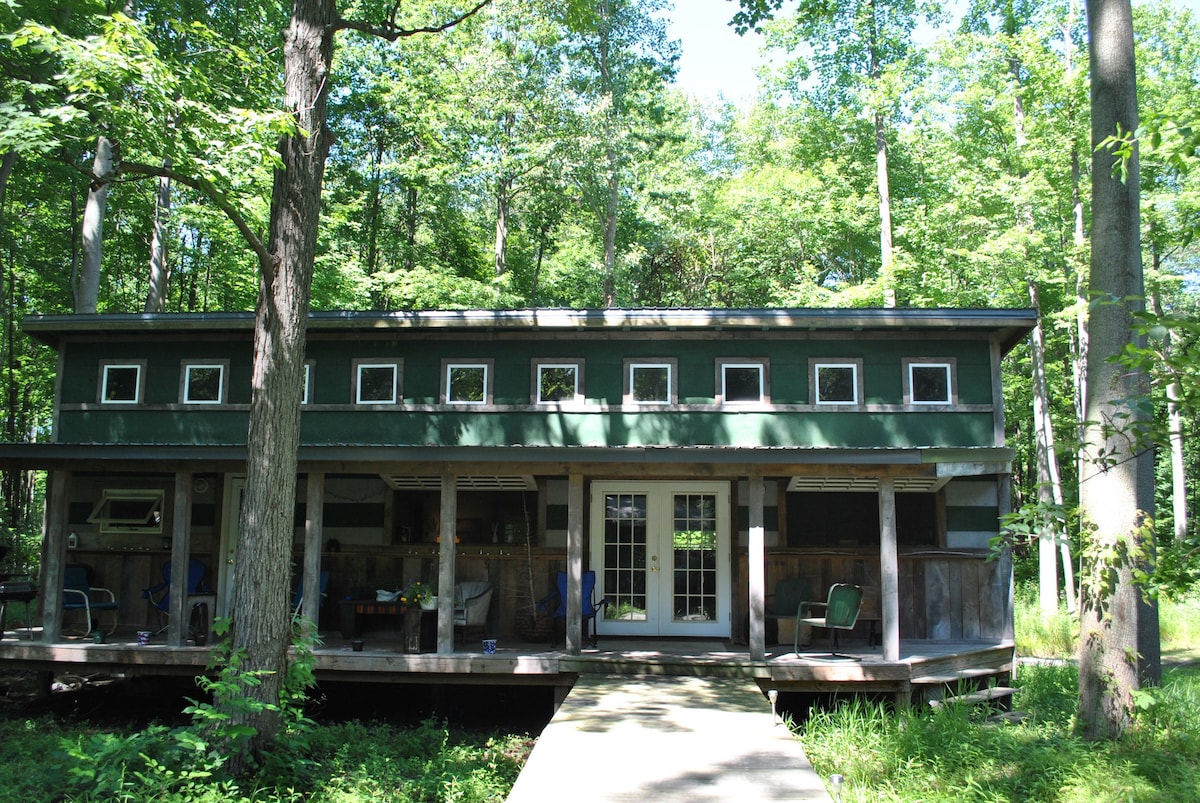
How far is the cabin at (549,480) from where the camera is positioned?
441 inches

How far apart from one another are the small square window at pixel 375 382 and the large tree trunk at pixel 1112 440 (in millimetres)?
8611

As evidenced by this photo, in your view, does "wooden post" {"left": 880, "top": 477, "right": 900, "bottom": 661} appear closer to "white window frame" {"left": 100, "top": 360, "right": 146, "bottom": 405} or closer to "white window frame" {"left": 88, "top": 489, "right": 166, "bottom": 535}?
"white window frame" {"left": 88, "top": 489, "right": 166, "bottom": 535}

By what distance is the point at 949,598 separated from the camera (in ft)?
38.0

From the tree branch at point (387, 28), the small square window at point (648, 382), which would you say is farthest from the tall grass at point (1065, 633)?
the tree branch at point (387, 28)

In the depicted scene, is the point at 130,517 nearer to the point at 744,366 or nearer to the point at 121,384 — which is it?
the point at 121,384

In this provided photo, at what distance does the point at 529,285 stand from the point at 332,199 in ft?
19.7

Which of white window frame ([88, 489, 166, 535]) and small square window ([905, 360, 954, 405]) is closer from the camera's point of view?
small square window ([905, 360, 954, 405])

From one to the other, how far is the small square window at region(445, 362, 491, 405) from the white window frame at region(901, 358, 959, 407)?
18.5 feet

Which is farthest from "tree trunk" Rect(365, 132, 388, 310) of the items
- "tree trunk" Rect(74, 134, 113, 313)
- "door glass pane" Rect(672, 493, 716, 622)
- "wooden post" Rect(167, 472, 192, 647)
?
"door glass pane" Rect(672, 493, 716, 622)

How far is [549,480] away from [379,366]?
2.86 metres

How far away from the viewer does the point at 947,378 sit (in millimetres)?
12172

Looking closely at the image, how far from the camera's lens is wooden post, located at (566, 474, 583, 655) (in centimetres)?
986

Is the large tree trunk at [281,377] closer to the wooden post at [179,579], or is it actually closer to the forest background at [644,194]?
the wooden post at [179,579]

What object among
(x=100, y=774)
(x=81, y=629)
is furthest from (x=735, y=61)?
(x=100, y=774)
